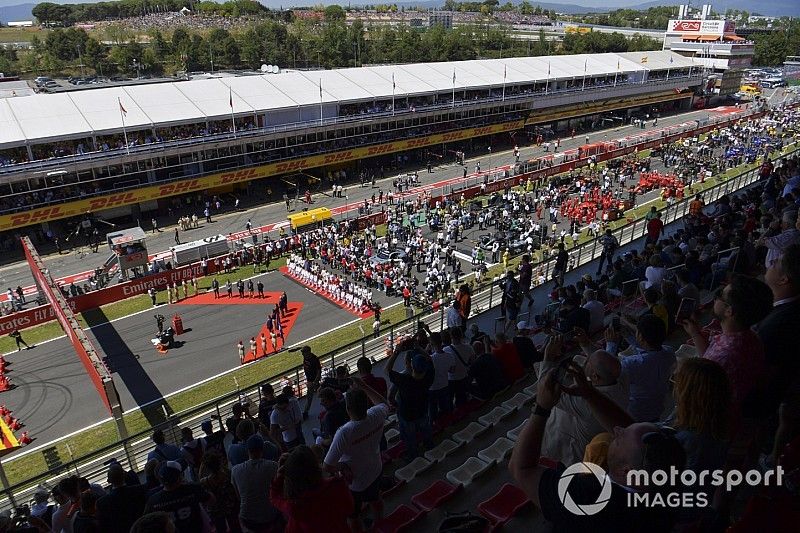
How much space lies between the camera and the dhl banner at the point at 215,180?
30141mm

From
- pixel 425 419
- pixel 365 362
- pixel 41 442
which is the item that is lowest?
pixel 41 442

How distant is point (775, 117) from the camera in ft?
201

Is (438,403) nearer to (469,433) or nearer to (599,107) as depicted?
(469,433)

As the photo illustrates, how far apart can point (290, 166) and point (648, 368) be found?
123 ft

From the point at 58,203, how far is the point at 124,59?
71.8 metres

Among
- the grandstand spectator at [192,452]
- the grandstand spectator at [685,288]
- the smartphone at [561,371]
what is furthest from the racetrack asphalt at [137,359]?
the smartphone at [561,371]

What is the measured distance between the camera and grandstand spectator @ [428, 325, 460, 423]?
689 cm

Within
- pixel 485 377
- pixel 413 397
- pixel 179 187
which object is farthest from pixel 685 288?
pixel 179 187

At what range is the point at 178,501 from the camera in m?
4.06

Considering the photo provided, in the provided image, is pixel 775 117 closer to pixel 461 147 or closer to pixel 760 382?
pixel 461 147

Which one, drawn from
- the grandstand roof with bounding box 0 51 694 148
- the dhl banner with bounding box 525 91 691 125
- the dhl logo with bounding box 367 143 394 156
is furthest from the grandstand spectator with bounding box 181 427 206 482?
the dhl banner with bounding box 525 91 691 125

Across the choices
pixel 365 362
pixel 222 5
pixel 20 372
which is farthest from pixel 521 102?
pixel 222 5

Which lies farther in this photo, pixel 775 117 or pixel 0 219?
pixel 775 117

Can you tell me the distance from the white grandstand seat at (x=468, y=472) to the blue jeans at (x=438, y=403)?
3.27ft
